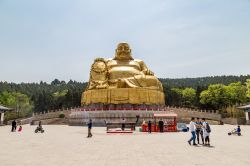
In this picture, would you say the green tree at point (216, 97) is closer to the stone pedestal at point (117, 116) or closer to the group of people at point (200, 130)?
the stone pedestal at point (117, 116)

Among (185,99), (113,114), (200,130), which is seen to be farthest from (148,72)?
(185,99)

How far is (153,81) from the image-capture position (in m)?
34.6

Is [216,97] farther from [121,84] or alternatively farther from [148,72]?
[121,84]

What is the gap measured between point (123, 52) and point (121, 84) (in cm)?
690

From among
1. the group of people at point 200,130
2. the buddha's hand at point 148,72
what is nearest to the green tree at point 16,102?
the buddha's hand at point 148,72

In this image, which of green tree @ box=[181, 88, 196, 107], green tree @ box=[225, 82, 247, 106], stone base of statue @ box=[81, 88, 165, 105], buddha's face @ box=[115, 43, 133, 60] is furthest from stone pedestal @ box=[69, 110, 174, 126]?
green tree @ box=[181, 88, 196, 107]

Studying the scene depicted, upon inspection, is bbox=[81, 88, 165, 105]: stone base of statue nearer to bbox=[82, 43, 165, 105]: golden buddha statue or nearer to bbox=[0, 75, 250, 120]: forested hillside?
bbox=[82, 43, 165, 105]: golden buddha statue

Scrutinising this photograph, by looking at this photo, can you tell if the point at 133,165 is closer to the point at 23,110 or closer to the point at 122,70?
the point at 122,70

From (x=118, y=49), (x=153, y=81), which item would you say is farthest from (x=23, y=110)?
(x=153, y=81)

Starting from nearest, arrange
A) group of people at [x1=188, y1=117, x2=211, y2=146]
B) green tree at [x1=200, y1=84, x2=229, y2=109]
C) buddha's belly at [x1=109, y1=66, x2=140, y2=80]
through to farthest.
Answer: group of people at [x1=188, y1=117, x2=211, y2=146]
buddha's belly at [x1=109, y1=66, x2=140, y2=80]
green tree at [x1=200, y1=84, x2=229, y2=109]

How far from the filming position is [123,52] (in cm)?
3791

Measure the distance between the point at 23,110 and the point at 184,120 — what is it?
42251mm

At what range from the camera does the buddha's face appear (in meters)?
37.7

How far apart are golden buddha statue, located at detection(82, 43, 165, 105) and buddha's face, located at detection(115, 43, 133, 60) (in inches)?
35.4
